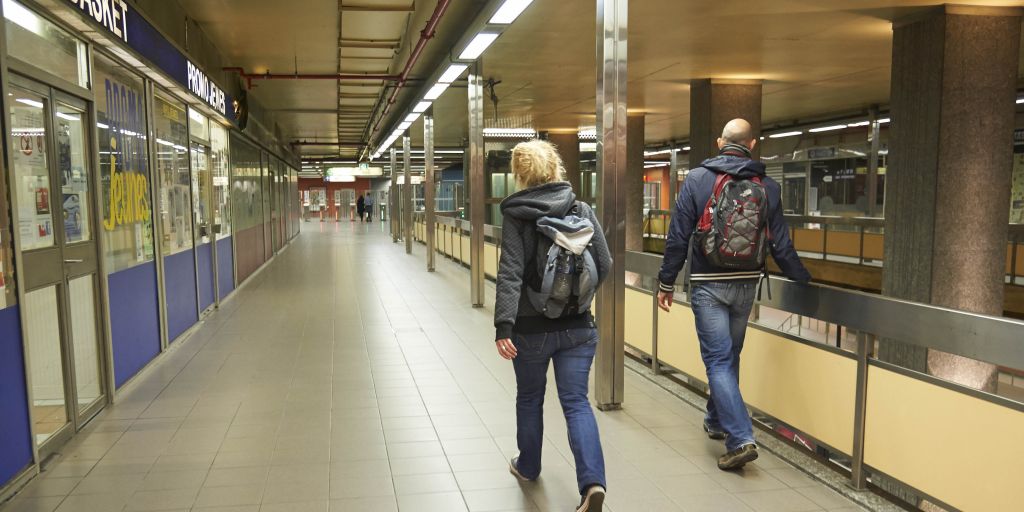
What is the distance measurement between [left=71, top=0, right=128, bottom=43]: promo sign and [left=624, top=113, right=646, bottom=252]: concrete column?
36.4 ft

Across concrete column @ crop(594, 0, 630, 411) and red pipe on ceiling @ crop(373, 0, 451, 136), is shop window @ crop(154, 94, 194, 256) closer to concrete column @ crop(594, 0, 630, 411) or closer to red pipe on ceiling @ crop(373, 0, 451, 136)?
red pipe on ceiling @ crop(373, 0, 451, 136)

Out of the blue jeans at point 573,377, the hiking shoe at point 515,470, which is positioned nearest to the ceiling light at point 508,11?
the blue jeans at point 573,377

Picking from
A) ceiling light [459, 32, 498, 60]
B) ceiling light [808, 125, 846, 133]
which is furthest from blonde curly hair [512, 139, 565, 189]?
ceiling light [808, 125, 846, 133]

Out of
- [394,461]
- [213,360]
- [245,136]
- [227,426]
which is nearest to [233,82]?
[245,136]

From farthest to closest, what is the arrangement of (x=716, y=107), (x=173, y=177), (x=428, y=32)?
(x=716, y=107) → (x=428, y=32) → (x=173, y=177)

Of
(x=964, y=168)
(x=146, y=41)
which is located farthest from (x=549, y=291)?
(x=964, y=168)

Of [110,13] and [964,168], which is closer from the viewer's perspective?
A: [110,13]

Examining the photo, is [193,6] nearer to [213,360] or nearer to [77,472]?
[213,360]

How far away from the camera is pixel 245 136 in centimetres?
1117

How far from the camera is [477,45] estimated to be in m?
6.72

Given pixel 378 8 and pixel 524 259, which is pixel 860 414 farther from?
pixel 378 8

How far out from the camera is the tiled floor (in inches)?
118

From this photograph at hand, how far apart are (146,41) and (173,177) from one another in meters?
1.78

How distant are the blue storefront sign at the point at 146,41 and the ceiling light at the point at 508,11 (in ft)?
8.47
